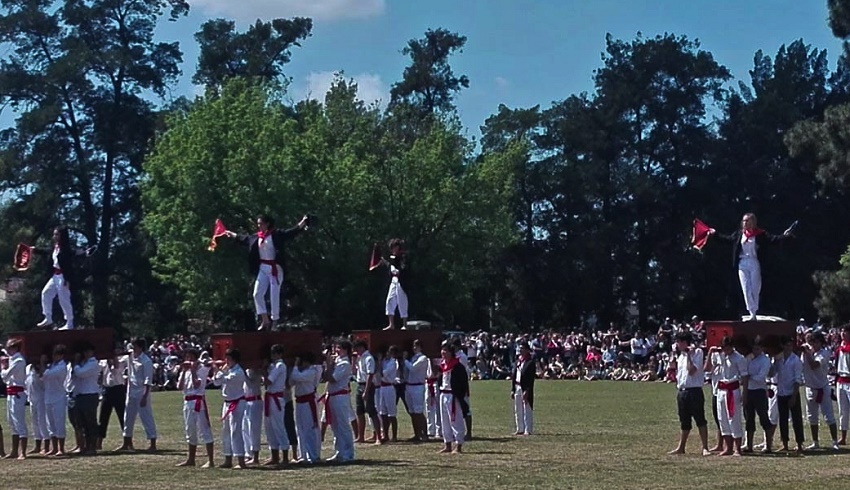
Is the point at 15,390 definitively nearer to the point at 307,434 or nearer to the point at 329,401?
the point at 307,434

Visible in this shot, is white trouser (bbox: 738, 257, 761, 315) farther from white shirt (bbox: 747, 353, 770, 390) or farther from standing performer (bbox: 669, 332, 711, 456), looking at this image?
standing performer (bbox: 669, 332, 711, 456)

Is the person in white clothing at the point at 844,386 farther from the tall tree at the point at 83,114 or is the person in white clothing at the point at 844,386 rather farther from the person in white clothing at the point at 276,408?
the tall tree at the point at 83,114

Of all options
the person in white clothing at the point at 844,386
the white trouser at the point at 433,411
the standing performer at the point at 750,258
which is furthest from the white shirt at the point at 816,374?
the white trouser at the point at 433,411

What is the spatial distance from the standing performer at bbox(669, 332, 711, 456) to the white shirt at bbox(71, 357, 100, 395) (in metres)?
10.7

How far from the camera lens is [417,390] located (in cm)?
2584

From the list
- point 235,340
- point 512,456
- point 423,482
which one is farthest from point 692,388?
point 235,340

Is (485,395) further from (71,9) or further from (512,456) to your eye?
(71,9)

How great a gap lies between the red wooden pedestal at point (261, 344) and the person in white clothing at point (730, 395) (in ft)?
22.3

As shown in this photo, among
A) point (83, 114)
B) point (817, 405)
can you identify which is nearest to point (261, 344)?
point (817, 405)

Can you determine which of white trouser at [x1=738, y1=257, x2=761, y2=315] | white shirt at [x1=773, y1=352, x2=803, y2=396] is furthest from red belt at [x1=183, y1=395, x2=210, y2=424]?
white shirt at [x1=773, y1=352, x2=803, y2=396]

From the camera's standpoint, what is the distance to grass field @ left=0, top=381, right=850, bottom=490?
58.7 ft

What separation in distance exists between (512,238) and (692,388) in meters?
45.8

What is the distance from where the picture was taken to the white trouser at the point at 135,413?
24438 mm

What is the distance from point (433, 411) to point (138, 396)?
5774mm
